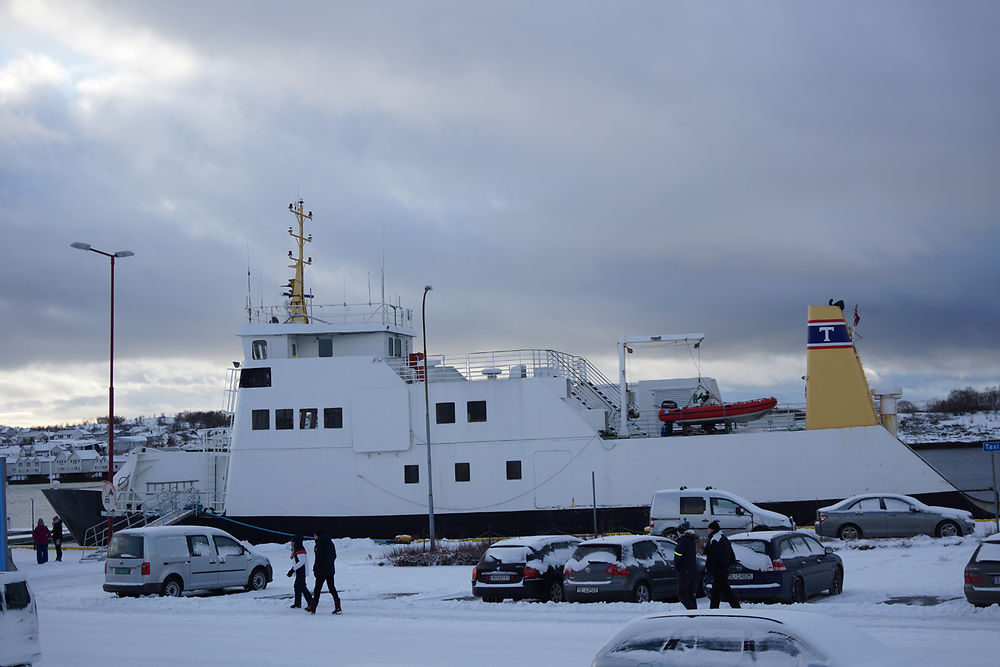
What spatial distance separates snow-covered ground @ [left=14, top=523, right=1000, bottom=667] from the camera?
32.5 ft

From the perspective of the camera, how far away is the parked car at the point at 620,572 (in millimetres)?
13445

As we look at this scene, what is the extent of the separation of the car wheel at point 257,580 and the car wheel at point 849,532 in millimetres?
13136

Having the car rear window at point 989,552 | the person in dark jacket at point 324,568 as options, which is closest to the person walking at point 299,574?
the person in dark jacket at point 324,568

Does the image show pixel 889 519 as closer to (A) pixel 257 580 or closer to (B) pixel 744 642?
(A) pixel 257 580

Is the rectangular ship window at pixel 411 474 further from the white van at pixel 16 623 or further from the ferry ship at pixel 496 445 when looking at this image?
the white van at pixel 16 623

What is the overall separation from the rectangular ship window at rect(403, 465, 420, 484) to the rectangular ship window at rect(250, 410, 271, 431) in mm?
4899

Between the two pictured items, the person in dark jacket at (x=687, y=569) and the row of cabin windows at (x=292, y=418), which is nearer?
the person in dark jacket at (x=687, y=569)

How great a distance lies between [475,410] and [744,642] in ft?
72.9

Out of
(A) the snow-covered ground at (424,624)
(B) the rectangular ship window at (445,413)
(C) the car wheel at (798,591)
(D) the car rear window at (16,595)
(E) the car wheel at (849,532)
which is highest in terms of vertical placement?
(B) the rectangular ship window at (445,413)

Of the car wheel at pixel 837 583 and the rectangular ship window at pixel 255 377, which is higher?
the rectangular ship window at pixel 255 377

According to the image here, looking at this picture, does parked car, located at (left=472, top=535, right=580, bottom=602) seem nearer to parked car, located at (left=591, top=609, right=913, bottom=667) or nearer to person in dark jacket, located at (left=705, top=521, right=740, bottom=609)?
person in dark jacket, located at (left=705, top=521, right=740, bottom=609)

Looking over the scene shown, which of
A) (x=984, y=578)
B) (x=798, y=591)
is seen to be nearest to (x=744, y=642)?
(x=984, y=578)

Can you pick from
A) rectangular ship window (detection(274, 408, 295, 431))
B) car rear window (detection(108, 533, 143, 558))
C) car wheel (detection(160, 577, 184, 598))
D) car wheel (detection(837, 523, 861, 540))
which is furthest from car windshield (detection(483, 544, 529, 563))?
rectangular ship window (detection(274, 408, 295, 431))

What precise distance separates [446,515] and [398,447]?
2480mm
